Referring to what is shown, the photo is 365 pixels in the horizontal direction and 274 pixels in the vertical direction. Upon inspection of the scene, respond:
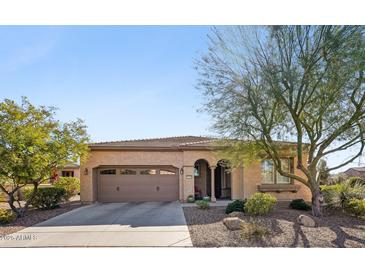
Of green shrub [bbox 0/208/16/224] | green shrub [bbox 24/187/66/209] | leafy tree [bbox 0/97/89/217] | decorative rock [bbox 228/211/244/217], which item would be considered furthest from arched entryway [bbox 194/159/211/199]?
green shrub [bbox 0/208/16/224]

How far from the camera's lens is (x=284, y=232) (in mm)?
8977

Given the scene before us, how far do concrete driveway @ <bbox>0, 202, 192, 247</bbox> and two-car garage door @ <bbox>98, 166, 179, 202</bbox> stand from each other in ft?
13.7

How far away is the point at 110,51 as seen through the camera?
1053cm

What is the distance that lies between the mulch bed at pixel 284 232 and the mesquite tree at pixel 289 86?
4.89 ft

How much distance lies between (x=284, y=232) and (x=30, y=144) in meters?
10.2

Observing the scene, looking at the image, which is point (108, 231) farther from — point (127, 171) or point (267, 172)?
point (267, 172)

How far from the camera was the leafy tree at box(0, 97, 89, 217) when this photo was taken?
1138 centimetres

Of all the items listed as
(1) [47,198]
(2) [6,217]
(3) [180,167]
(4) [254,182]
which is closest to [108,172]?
(1) [47,198]

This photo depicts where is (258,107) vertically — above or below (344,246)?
above

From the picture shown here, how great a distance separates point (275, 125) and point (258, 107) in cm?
138

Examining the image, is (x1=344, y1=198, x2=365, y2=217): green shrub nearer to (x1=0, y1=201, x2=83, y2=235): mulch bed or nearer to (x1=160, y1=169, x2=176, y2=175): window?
(x1=160, y1=169, x2=176, y2=175): window

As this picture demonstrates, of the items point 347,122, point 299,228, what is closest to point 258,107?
point 347,122
